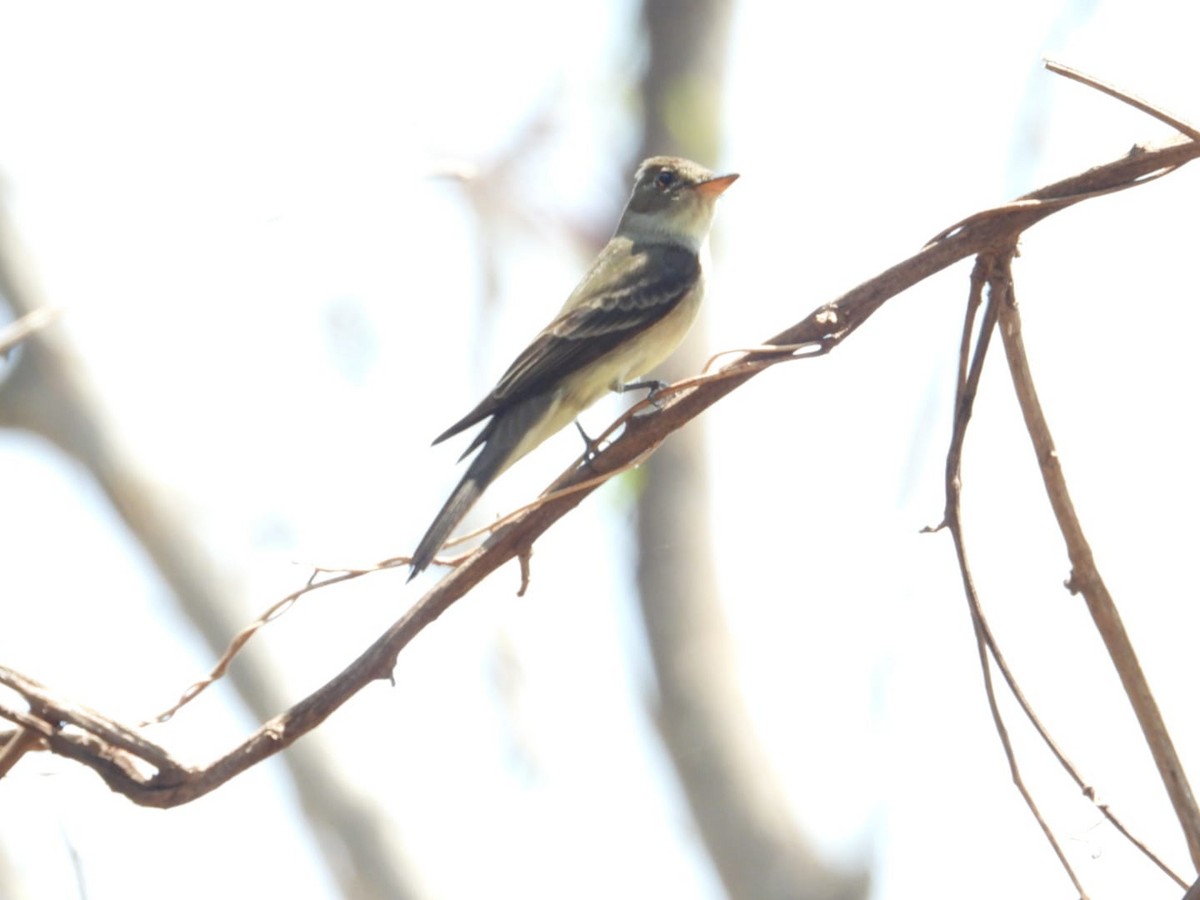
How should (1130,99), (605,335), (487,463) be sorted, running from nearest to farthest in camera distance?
(1130,99) → (487,463) → (605,335)

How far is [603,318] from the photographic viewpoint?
15.1 feet

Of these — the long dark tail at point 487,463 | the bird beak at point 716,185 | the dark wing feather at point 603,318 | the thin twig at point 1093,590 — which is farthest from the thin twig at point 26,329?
the bird beak at point 716,185

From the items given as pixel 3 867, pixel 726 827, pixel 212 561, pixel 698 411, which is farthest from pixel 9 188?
pixel 698 411

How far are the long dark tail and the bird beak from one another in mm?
1346

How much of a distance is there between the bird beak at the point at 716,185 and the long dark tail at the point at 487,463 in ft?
4.42

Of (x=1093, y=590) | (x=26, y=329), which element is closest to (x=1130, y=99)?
(x=1093, y=590)

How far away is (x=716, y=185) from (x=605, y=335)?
104 cm

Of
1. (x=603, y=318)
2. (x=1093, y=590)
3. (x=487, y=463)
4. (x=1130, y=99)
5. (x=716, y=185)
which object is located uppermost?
(x=716, y=185)

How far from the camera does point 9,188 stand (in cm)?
788

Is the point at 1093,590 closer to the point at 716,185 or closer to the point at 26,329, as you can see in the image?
the point at 26,329

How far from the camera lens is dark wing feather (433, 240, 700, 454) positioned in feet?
14.2

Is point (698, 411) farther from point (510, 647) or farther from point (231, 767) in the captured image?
point (510, 647)

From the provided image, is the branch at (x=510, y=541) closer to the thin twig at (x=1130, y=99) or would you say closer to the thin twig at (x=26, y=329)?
the thin twig at (x=1130, y=99)

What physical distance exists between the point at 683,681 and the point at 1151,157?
20.9ft
